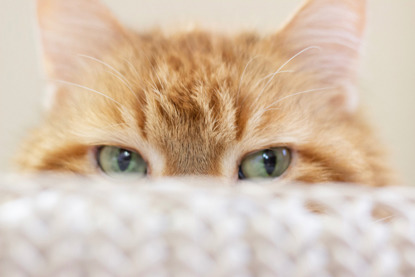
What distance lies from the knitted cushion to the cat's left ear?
2.66 ft

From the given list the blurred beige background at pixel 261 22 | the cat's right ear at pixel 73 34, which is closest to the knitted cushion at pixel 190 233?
the cat's right ear at pixel 73 34

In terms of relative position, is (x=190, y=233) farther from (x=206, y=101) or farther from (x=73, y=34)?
(x=73, y=34)

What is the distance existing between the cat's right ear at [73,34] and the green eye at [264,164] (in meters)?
0.60

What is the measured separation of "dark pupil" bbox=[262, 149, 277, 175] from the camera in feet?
3.84

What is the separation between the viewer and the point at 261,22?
2398 mm

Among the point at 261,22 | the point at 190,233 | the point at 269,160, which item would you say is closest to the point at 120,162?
the point at 269,160

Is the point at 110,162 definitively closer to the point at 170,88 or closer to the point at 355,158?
the point at 170,88

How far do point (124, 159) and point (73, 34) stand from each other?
20.1 inches

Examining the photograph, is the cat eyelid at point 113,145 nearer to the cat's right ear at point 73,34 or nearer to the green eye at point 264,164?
the green eye at point 264,164

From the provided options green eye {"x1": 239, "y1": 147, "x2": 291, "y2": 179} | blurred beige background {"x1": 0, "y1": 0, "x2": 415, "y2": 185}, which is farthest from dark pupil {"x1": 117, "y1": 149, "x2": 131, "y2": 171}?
blurred beige background {"x1": 0, "y1": 0, "x2": 415, "y2": 185}

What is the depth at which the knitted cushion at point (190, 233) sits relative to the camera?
1.69 feet

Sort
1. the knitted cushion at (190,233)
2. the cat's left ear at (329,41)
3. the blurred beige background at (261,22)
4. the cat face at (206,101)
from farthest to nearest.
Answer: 1. the blurred beige background at (261,22)
2. the cat's left ear at (329,41)
3. the cat face at (206,101)
4. the knitted cushion at (190,233)

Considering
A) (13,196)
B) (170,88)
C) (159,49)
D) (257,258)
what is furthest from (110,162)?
(257,258)

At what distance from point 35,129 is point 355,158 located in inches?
41.5
